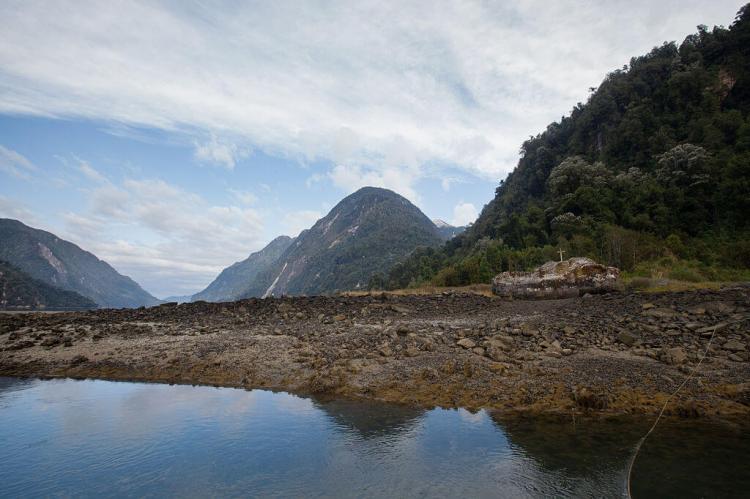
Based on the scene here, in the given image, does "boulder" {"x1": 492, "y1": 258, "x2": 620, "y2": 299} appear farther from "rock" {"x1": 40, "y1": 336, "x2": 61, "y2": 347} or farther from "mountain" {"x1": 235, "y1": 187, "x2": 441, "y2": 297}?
"mountain" {"x1": 235, "y1": 187, "x2": 441, "y2": 297}

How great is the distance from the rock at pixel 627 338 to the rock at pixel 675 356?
131 cm

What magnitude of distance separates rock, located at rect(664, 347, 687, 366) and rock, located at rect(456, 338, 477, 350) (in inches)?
207

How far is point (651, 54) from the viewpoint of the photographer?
76.6 meters

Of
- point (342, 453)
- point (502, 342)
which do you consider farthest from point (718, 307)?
point (342, 453)

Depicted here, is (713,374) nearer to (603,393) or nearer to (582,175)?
(603,393)

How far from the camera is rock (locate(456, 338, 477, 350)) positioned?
1224cm

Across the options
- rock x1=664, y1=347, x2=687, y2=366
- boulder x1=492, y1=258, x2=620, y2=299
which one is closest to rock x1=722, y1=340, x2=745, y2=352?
rock x1=664, y1=347, x2=687, y2=366

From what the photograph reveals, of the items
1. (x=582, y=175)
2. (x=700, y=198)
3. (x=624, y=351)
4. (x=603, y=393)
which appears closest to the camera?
(x=603, y=393)

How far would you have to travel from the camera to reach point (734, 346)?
34.1ft

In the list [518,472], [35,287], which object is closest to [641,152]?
[518,472]

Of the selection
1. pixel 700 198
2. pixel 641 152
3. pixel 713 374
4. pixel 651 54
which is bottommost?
pixel 713 374

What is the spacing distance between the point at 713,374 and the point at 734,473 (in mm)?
4714

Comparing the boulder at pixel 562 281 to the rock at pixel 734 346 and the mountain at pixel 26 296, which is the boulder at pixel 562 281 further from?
the mountain at pixel 26 296

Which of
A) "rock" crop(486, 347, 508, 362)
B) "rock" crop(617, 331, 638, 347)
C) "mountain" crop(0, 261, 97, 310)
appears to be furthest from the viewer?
"mountain" crop(0, 261, 97, 310)
